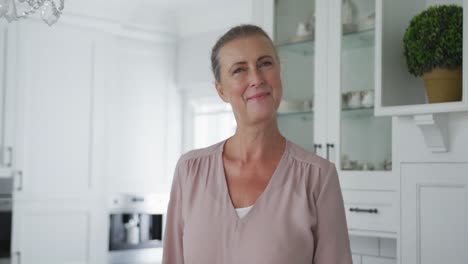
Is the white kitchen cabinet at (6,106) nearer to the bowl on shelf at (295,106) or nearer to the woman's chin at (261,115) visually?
the bowl on shelf at (295,106)

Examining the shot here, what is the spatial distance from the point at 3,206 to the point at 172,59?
193 cm

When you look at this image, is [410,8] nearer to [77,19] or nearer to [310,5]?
[310,5]

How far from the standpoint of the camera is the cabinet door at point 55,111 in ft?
13.8

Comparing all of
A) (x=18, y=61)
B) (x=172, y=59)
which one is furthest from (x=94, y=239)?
(x=172, y=59)

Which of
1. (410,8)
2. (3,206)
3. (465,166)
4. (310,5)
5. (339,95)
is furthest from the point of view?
(3,206)

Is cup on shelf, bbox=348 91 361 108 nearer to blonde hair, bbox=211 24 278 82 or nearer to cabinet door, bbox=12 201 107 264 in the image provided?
blonde hair, bbox=211 24 278 82

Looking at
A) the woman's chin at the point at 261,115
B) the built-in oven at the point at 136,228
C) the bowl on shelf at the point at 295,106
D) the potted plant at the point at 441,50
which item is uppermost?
the potted plant at the point at 441,50

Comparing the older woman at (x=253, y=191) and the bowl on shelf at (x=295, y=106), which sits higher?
the bowl on shelf at (x=295, y=106)

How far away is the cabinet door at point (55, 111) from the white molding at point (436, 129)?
2.82m

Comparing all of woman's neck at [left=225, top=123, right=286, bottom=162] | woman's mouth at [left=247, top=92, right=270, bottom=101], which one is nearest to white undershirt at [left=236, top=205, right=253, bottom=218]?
woman's neck at [left=225, top=123, right=286, bottom=162]

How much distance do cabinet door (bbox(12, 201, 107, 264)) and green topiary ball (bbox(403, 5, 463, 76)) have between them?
289cm

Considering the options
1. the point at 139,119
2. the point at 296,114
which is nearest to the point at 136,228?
the point at 139,119

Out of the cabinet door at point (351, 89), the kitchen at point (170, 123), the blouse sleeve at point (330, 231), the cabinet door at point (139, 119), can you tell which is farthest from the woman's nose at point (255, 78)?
the cabinet door at point (139, 119)

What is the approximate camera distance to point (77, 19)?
4469 mm
